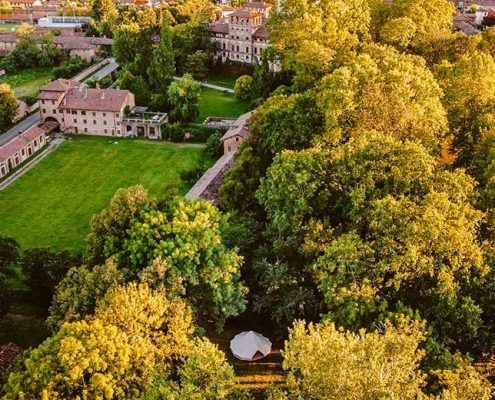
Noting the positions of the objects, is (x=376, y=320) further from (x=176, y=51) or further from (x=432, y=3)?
(x=176, y=51)

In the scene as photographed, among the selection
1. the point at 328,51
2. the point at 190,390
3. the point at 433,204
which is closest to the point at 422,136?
the point at 433,204

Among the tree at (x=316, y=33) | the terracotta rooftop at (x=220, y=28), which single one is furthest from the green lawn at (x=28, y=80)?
the tree at (x=316, y=33)

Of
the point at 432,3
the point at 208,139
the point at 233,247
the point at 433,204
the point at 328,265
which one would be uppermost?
the point at 432,3

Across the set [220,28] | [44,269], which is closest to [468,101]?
[44,269]

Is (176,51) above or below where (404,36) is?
below

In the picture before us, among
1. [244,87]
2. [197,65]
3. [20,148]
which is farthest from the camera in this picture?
[197,65]

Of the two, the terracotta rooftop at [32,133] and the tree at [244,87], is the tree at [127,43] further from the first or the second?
the terracotta rooftop at [32,133]

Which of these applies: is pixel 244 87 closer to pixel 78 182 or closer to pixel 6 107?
pixel 6 107
